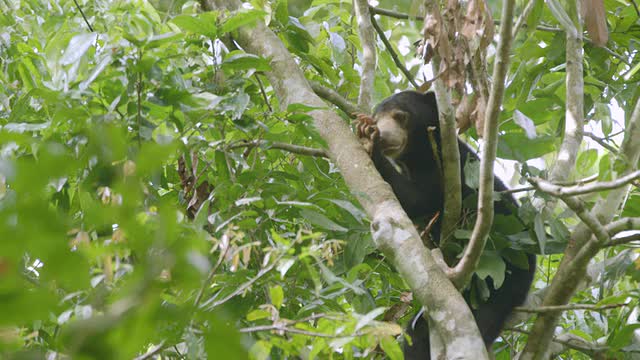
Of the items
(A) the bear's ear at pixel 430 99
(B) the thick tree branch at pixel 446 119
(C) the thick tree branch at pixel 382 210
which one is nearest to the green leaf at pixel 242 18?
(C) the thick tree branch at pixel 382 210

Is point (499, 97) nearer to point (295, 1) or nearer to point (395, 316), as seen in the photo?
point (395, 316)

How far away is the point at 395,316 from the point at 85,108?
5.97ft

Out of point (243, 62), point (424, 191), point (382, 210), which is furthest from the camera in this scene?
point (424, 191)

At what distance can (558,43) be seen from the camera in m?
4.32

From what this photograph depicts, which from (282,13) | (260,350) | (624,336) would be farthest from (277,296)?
(282,13)

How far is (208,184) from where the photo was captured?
11.4 ft

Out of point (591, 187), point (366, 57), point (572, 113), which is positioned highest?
point (591, 187)

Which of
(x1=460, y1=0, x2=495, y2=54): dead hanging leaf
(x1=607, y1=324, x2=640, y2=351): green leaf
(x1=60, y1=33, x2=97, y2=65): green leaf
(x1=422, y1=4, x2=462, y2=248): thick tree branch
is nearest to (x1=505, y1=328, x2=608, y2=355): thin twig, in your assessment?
(x1=607, y1=324, x2=640, y2=351): green leaf

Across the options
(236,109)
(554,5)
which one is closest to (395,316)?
(236,109)

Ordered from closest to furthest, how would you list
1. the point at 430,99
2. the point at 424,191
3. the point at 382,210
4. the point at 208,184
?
the point at 382,210, the point at 208,184, the point at 424,191, the point at 430,99

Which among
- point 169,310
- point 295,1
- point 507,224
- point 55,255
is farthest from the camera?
point 295,1

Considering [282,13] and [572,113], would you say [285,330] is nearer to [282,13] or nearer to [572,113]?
Result: [572,113]

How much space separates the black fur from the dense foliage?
0.79ft

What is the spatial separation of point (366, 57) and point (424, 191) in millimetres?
1274
